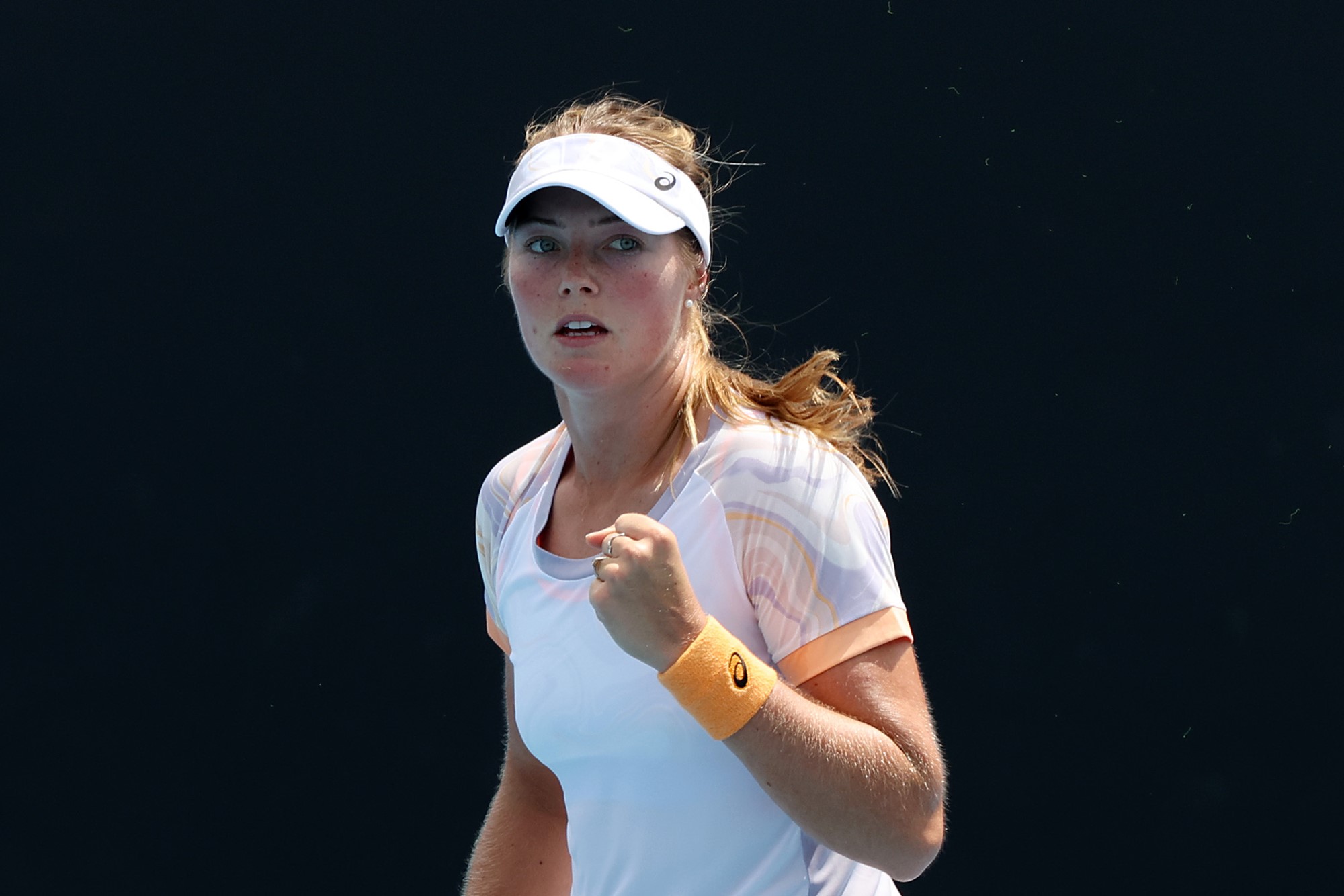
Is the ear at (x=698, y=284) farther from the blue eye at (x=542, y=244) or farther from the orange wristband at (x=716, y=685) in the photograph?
the orange wristband at (x=716, y=685)

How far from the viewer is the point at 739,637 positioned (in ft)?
4.61

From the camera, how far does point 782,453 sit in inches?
55.8

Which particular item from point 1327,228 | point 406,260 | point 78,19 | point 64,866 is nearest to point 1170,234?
point 1327,228

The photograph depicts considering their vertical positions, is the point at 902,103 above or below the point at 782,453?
above

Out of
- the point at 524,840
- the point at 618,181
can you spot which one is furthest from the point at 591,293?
the point at 524,840

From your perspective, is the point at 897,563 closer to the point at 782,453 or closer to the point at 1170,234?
the point at 1170,234

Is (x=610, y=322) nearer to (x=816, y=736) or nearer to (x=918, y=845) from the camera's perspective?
(x=816, y=736)

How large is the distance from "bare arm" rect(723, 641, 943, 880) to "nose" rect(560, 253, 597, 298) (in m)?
0.47

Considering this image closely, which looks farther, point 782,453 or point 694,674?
point 782,453

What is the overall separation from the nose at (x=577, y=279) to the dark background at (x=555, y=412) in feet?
3.83

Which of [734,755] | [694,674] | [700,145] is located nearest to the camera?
[694,674]

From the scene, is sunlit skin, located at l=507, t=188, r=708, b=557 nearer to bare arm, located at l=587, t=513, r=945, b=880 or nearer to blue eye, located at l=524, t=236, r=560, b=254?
blue eye, located at l=524, t=236, r=560, b=254

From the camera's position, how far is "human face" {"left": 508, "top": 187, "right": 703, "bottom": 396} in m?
1.47

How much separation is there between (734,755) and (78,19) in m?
2.07
